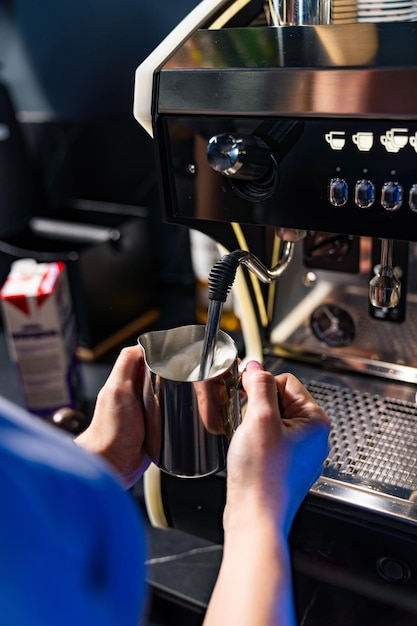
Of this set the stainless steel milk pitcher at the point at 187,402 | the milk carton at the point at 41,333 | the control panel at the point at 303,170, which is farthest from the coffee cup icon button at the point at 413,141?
the milk carton at the point at 41,333

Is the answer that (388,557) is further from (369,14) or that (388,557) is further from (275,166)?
(369,14)

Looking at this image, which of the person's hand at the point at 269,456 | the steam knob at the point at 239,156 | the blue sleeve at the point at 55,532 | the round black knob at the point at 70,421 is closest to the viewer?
the blue sleeve at the point at 55,532

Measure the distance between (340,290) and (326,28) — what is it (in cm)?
35

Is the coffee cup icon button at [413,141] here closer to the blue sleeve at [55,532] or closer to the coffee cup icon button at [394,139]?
the coffee cup icon button at [394,139]

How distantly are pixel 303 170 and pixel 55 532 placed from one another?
44 cm

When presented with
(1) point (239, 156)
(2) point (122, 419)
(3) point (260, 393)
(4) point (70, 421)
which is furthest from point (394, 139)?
(4) point (70, 421)

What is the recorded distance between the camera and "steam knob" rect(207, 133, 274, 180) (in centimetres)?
63

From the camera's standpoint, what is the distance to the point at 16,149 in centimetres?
148

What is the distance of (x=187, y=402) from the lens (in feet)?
1.94

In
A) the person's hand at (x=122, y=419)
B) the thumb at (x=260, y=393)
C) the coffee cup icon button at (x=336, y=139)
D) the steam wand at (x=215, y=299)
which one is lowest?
the person's hand at (x=122, y=419)

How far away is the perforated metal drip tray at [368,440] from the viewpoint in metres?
0.69

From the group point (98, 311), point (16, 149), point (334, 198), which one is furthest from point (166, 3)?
point (334, 198)

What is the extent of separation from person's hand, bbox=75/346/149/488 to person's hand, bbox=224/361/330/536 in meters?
0.11

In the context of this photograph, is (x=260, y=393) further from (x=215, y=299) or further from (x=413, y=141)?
(x=413, y=141)
